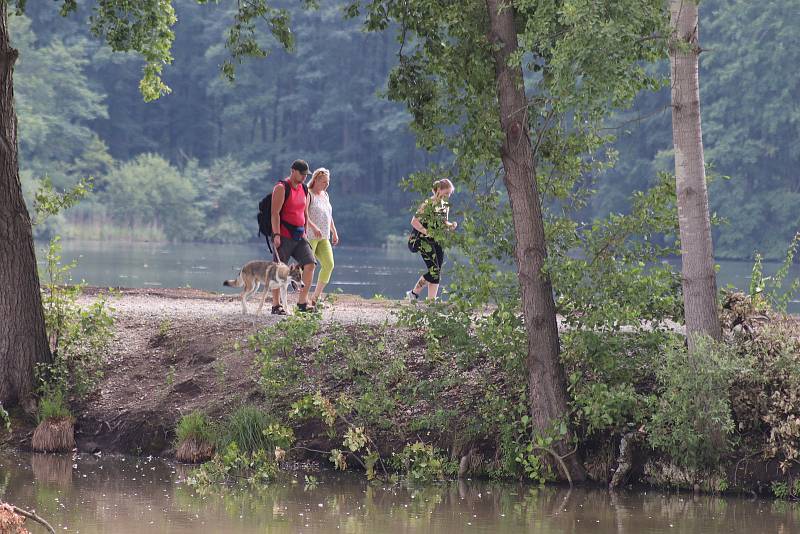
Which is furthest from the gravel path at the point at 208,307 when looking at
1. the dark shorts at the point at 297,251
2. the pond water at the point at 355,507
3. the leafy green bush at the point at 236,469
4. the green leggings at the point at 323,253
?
the pond water at the point at 355,507

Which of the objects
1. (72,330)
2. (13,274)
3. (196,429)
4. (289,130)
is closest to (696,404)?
(196,429)

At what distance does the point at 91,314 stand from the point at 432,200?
4302 millimetres

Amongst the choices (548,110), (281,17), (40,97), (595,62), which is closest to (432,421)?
(548,110)

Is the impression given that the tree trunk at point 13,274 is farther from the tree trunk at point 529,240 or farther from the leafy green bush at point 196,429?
the tree trunk at point 529,240

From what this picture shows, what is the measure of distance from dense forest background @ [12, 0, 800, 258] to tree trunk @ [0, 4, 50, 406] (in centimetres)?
4725

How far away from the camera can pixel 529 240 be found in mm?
12141

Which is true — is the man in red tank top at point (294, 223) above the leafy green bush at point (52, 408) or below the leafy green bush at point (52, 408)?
above

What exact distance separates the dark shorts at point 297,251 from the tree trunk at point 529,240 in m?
4.39

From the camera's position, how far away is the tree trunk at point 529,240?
39.3ft

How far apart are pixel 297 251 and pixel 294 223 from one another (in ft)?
1.18

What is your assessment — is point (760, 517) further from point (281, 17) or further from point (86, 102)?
point (86, 102)

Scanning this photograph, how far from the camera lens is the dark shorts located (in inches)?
628

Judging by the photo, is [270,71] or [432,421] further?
[270,71]

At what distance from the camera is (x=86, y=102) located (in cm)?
7756
